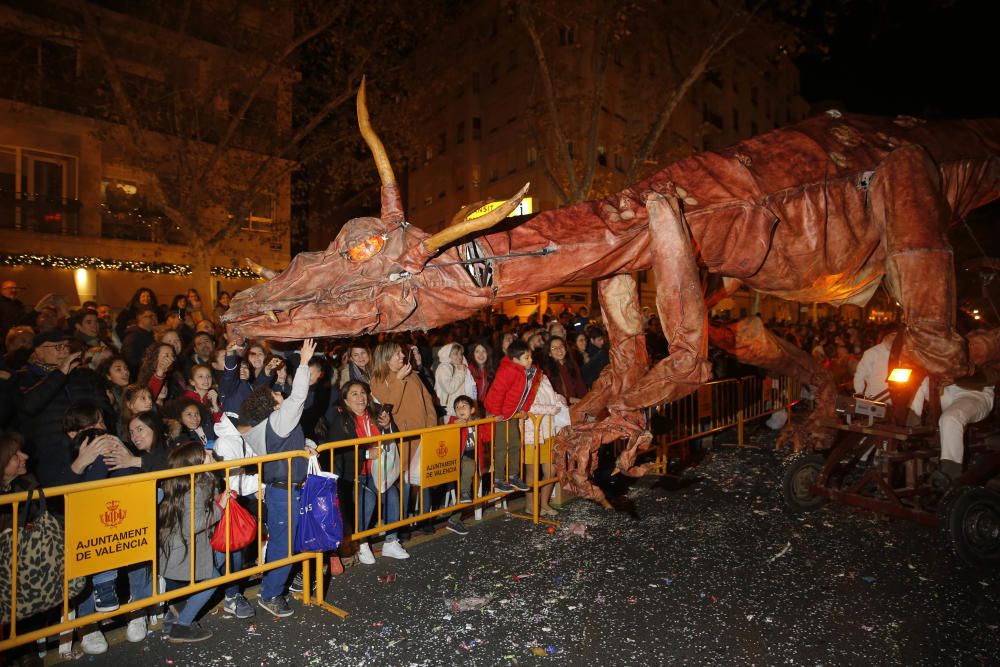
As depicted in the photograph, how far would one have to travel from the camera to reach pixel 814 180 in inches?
154

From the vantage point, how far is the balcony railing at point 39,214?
1856cm

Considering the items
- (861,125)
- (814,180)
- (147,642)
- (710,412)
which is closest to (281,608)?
(147,642)

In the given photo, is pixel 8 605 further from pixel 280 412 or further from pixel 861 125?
pixel 861 125

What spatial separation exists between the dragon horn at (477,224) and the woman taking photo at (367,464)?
137 inches

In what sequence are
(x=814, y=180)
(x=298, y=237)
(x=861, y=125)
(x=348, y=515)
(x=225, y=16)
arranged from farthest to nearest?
(x=298, y=237) → (x=225, y=16) → (x=348, y=515) → (x=861, y=125) → (x=814, y=180)

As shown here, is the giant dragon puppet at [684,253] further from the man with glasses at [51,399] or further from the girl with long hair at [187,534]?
the man with glasses at [51,399]

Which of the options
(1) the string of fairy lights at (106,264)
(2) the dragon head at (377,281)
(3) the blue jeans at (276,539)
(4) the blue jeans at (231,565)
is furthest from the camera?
(1) the string of fairy lights at (106,264)

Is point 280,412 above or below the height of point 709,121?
below

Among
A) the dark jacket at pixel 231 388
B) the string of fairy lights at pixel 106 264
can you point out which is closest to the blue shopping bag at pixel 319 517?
the dark jacket at pixel 231 388

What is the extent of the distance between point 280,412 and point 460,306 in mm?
2659

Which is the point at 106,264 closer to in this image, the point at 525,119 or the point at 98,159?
the point at 98,159

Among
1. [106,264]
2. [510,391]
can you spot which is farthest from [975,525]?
[106,264]

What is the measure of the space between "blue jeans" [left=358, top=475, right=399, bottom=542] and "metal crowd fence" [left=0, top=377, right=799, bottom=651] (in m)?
0.02

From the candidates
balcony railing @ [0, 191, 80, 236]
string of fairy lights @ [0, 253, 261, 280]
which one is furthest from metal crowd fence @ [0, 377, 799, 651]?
balcony railing @ [0, 191, 80, 236]
